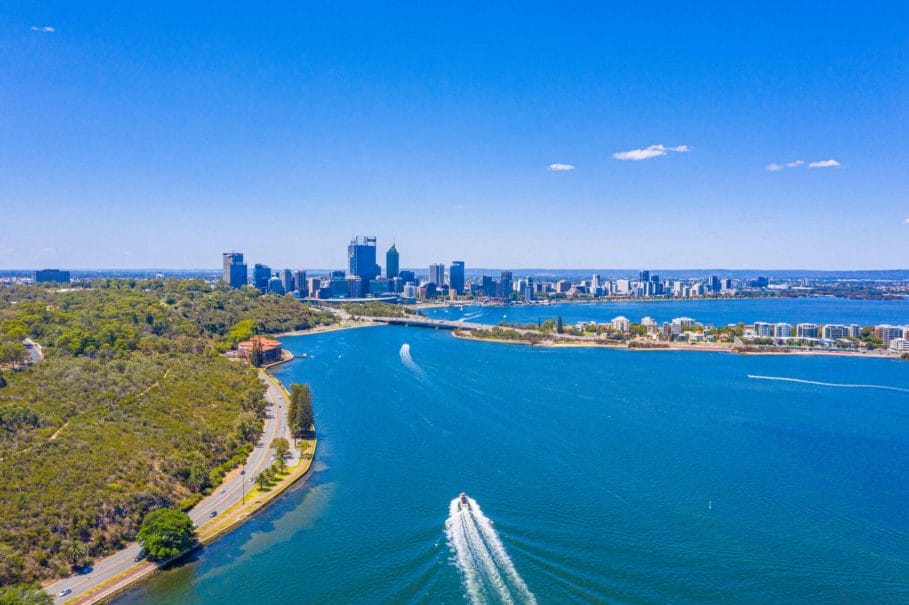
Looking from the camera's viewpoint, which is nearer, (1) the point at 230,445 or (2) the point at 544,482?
(2) the point at 544,482

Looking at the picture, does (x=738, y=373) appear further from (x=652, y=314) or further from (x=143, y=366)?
(x=652, y=314)

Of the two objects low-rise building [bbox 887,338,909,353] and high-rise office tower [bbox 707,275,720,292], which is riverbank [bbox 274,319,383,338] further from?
high-rise office tower [bbox 707,275,720,292]

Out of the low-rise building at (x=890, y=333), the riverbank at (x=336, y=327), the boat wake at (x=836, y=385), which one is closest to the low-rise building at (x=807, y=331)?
the low-rise building at (x=890, y=333)

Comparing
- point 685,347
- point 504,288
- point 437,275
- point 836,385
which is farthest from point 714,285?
point 836,385

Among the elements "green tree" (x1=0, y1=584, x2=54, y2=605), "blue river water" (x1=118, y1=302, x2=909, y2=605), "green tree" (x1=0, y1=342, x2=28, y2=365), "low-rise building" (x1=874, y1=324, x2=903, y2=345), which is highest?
"green tree" (x1=0, y1=342, x2=28, y2=365)

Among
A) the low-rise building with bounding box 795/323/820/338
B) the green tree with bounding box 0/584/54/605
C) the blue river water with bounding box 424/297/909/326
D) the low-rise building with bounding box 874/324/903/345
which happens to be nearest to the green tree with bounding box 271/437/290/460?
the green tree with bounding box 0/584/54/605

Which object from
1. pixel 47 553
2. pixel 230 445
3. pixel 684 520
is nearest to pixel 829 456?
pixel 684 520
